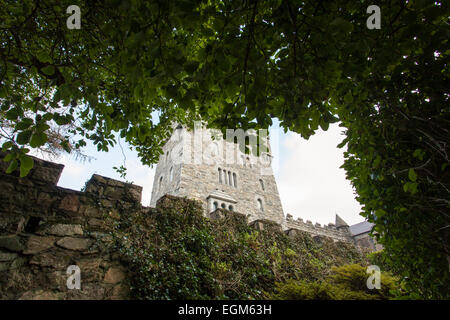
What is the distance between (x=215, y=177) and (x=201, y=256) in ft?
40.3

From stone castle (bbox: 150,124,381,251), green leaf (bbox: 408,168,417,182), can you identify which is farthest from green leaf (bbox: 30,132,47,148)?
stone castle (bbox: 150,124,381,251)

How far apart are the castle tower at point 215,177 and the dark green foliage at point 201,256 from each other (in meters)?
8.89

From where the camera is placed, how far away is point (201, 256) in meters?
3.88

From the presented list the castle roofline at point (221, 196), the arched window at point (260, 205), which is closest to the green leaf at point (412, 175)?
the castle roofline at point (221, 196)

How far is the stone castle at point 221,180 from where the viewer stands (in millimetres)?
14820

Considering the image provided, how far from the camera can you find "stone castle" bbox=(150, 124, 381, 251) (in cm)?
1482

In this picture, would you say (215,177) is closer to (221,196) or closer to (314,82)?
(221,196)

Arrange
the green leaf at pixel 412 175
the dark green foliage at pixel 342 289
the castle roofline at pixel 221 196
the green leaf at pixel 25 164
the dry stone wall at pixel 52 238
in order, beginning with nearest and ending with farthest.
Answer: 1. the green leaf at pixel 25 164
2. the green leaf at pixel 412 175
3. the dry stone wall at pixel 52 238
4. the dark green foliage at pixel 342 289
5. the castle roofline at pixel 221 196

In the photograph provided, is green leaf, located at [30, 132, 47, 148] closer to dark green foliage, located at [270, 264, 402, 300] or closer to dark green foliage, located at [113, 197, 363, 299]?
dark green foliage, located at [113, 197, 363, 299]

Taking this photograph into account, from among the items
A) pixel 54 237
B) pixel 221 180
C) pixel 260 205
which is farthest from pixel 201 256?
pixel 260 205

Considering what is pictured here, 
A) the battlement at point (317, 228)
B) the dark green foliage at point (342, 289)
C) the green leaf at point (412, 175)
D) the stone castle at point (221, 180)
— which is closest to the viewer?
the green leaf at point (412, 175)

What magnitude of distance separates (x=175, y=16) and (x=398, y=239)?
2.90 metres

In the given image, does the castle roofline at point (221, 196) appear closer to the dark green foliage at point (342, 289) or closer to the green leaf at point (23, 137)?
the dark green foliage at point (342, 289)

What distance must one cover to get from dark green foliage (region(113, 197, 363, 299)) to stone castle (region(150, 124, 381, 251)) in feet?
28.9
